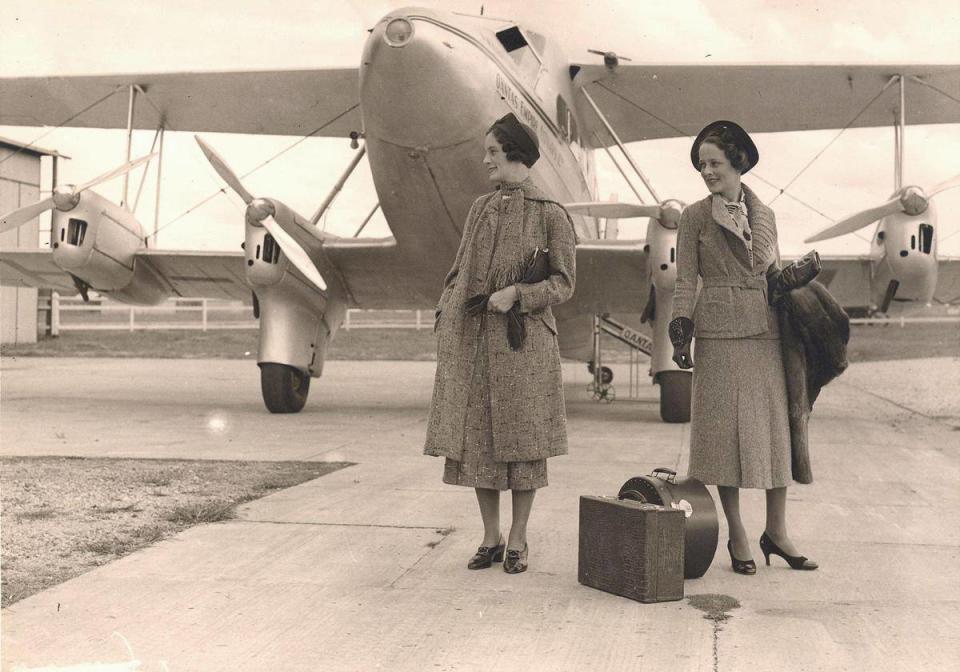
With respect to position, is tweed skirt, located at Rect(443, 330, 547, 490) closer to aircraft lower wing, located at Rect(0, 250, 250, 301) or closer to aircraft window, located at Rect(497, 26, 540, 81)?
aircraft window, located at Rect(497, 26, 540, 81)

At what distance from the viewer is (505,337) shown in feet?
13.8

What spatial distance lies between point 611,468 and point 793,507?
6.01ft

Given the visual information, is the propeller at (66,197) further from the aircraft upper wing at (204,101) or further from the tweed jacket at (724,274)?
the tweed jacket at (724,274)

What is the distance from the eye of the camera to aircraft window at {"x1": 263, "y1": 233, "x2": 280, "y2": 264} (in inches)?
439

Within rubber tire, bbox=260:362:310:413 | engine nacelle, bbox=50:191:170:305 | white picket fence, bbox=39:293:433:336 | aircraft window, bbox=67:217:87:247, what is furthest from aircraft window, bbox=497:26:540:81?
aircraft window, bbox=67:217:87:247

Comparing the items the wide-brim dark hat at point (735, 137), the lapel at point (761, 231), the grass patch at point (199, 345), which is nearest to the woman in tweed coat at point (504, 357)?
the wide-brim dark hat at point (735, 137)

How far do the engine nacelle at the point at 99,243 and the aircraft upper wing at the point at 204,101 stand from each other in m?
1.70

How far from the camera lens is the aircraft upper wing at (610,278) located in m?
11.2

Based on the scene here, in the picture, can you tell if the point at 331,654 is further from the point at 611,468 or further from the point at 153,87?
the point at 153,87

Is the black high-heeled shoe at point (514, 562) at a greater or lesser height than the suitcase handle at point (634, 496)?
lesser

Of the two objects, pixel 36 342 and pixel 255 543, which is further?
pixel 36 342

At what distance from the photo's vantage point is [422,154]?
897cm

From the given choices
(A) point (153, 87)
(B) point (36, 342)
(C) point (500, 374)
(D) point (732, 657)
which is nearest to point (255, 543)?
(C) point (500, 374)

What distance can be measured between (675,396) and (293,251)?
4.67 metres
